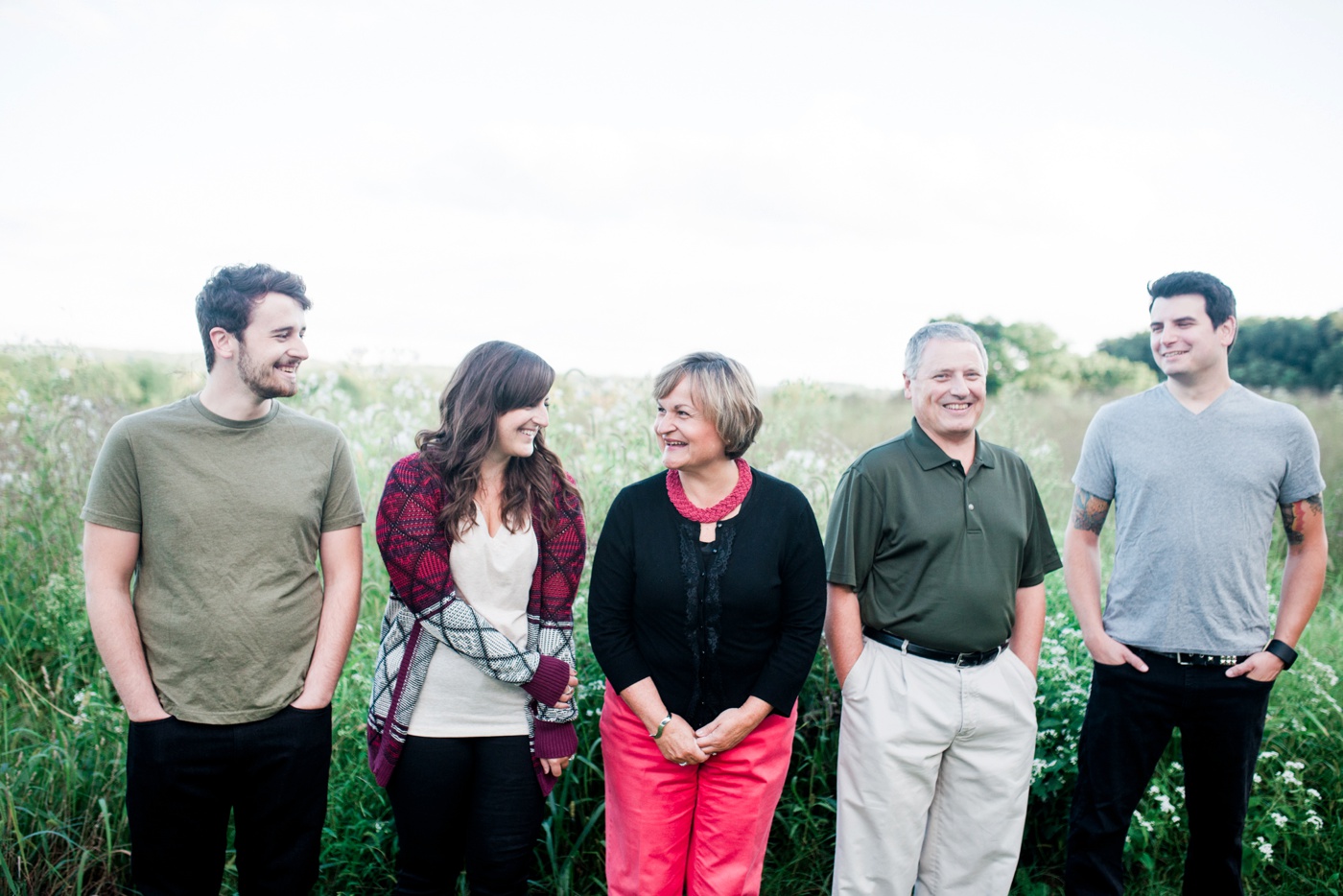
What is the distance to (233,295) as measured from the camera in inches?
92.4

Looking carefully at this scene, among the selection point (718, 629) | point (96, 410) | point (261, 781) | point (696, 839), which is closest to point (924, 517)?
point (718, 629)

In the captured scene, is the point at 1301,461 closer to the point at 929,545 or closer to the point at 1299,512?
the point at 1299,512

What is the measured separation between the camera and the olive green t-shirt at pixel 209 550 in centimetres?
227

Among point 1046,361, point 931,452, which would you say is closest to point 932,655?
point 931,452

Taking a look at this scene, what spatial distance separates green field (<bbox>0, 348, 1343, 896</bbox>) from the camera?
3033 mm

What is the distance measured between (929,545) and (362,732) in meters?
2.27

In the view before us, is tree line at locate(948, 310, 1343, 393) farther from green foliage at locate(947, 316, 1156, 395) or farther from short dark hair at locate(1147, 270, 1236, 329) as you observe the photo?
short dark hair at locate(1147, 270, 1236, 329)

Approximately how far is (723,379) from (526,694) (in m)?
1.04

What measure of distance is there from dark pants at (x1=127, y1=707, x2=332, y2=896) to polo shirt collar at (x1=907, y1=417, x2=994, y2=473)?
190cm

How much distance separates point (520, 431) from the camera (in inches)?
94.6

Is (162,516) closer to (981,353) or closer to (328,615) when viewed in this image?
(328,615)

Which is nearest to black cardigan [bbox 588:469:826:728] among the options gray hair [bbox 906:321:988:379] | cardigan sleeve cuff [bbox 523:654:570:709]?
cardigan sleeve cuff [bbox 523:654:570:709]

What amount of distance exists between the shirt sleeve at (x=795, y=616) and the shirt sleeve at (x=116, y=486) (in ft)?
5.66

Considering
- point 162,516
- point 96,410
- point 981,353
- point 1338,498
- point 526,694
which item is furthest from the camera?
point 1338,498
